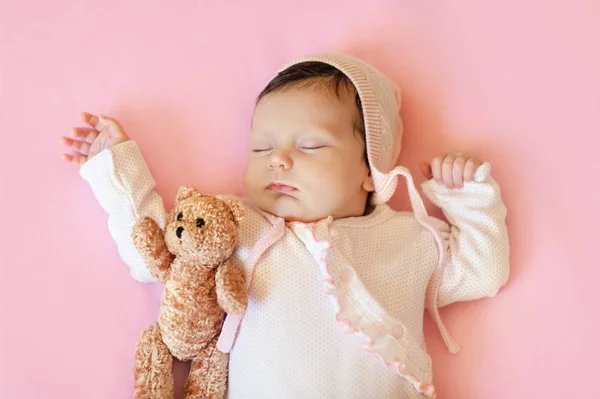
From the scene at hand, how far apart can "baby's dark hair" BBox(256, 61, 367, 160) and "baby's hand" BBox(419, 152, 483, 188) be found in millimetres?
185

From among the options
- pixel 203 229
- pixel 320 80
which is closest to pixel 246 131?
pixel 320 80

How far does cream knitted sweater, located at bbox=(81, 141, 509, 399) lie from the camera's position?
129cm

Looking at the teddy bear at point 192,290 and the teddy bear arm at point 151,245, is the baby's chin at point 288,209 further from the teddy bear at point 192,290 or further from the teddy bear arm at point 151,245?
the teddy bear arm at point 151,245

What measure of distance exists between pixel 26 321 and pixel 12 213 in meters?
0.26

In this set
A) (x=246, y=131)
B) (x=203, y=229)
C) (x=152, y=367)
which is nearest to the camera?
(x=203, y=229)

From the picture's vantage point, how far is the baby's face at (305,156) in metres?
1.38

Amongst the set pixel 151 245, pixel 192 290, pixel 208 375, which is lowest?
pixel 208 375

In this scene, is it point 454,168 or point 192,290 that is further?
point 454,168

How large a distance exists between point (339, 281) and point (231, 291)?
0.80ft

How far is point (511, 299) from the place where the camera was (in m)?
1.49

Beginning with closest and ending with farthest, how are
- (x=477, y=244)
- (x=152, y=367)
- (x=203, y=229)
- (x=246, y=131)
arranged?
1. (x=203, y=229)
2. (x=152, y=367)
3. (x=477, y=244)
4. (x=246, y=131)

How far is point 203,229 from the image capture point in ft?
3.93

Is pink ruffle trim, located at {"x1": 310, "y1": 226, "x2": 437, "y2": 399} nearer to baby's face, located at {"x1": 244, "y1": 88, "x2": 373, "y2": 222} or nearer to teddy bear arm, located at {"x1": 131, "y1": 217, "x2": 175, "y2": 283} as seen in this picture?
baby's face, located at {"x1": 244, "y1": 88, "x2": 373, "y2": 222}

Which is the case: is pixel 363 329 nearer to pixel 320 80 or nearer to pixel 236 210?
pixel 236 210
